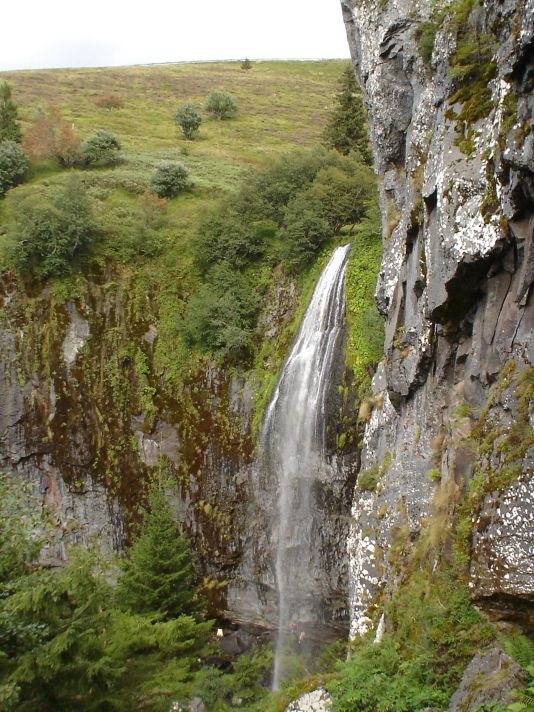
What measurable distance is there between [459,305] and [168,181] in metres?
22.4

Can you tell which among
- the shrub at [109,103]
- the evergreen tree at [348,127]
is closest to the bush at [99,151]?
the evergreen tree at [348,127]

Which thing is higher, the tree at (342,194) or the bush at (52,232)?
the tree at (342,194)

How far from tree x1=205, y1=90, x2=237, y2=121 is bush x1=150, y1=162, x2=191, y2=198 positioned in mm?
24980

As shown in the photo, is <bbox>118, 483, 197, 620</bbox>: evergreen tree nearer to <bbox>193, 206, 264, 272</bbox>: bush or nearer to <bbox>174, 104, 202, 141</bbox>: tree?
<bbox>193, 206, 264, 272</bbox>: bush

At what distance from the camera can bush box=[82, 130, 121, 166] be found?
33500mm

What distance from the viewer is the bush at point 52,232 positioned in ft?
70.9

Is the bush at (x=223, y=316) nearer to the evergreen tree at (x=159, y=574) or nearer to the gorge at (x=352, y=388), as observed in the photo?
the gorge at (x=352, y=388)

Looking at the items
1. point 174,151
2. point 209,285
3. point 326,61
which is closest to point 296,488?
point 209,285

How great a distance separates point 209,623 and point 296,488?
4.81m

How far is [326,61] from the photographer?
275 ft

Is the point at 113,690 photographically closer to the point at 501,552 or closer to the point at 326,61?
the point at 501,552

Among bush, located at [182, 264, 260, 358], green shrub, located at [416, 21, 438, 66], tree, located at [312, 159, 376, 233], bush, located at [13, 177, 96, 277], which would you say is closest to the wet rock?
green shrub, located at [416, 21, 438, 66]

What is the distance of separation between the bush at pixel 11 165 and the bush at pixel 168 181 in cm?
764

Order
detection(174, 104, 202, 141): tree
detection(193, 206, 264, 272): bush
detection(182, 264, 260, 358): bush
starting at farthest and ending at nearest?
1. detection(174, 104, 202, 141): tree
2. detection(193, 206, 264, 272): bush
3. detection(182, 264, 260, 358): bush
